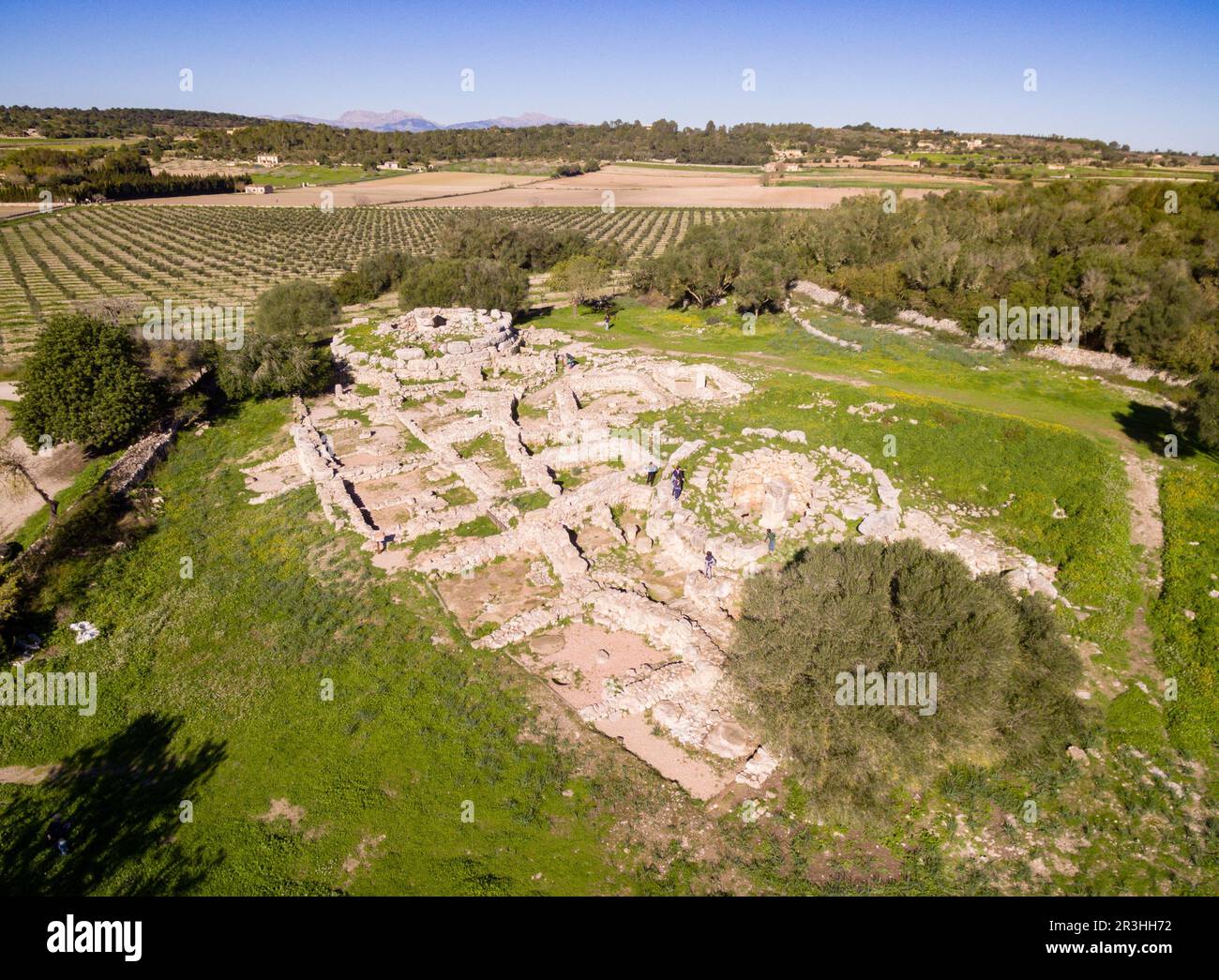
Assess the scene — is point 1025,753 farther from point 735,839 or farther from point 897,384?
point 897,384

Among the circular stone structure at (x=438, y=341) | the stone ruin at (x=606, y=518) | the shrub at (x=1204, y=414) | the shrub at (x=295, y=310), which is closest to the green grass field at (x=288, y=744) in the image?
the stone ruin at (x=606, y=518)

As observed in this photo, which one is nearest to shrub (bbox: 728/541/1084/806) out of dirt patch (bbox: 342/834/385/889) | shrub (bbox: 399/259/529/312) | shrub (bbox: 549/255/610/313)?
dirt patch (bbox: 342/834/385/889)

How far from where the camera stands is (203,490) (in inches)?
974

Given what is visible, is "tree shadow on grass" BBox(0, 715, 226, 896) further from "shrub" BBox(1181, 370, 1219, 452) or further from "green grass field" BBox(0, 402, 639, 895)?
"shrub" BBox(1181, 370, 1219, 452)

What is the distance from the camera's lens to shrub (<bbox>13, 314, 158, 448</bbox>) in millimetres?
25859

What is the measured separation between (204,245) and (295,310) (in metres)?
47.7

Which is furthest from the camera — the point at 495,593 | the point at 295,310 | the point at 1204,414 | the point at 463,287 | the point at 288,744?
the point at 463,287

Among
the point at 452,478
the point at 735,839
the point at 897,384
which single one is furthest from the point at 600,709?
the point at 897,384

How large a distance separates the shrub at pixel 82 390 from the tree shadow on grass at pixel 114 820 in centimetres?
1787

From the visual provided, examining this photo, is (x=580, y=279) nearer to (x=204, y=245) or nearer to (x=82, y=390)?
(x=82, y=390)

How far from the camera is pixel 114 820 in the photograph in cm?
1223

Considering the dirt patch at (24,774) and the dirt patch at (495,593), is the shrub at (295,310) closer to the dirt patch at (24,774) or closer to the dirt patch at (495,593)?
the dirt patch at (495,593)

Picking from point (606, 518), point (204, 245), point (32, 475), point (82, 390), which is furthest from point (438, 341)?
point (204, 245)
